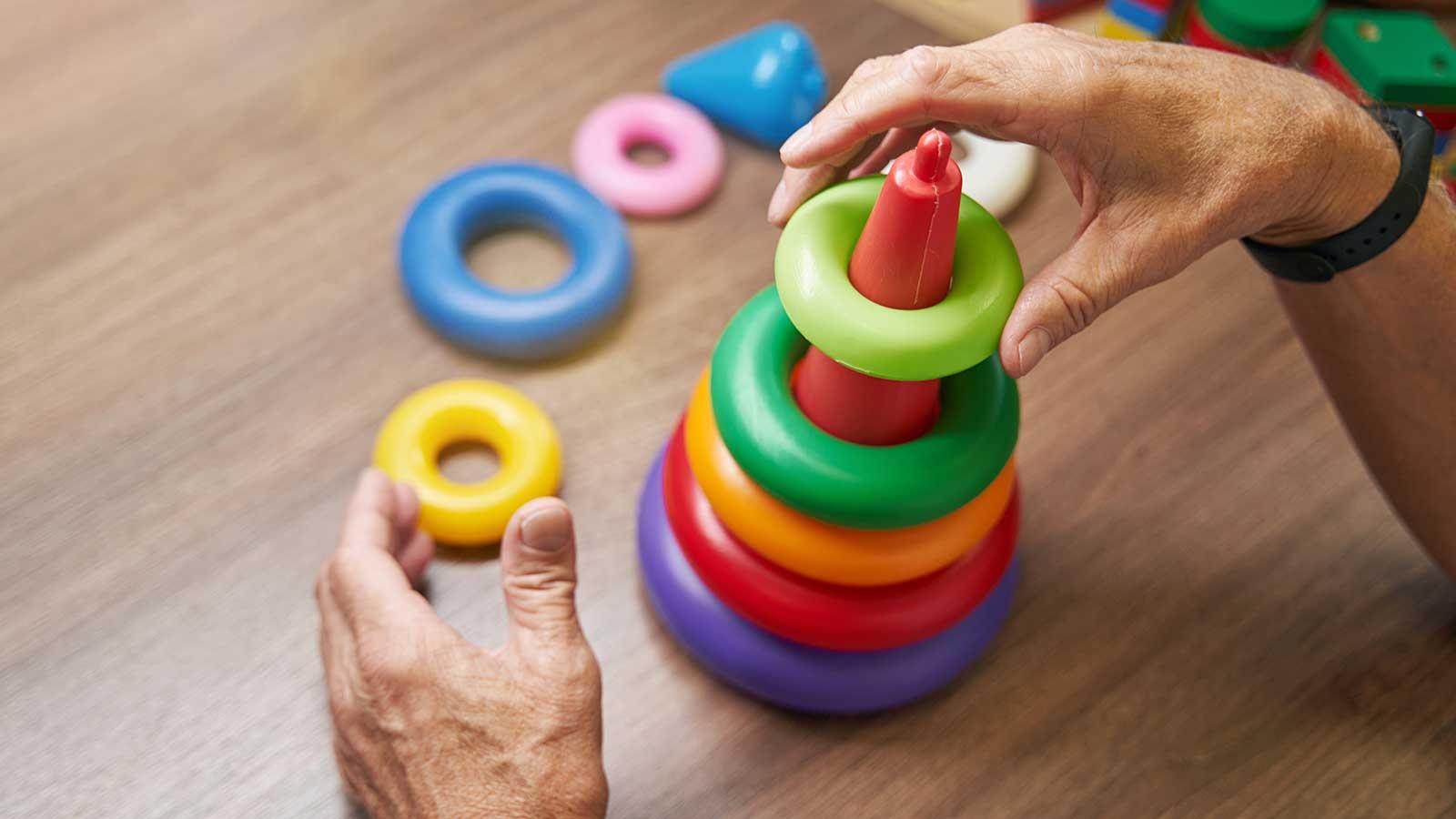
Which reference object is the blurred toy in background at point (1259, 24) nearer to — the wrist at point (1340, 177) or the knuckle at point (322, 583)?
the wrist at point (1340, 177)

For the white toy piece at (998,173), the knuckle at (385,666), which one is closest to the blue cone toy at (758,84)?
the white toy piece at (998,173)

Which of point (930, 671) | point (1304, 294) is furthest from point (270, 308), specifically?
point (1304, 294)

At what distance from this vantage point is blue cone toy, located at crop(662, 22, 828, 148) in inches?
60.3

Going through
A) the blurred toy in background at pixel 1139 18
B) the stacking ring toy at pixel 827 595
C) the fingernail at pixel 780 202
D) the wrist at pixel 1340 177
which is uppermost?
the wrist at pixel 1340 177

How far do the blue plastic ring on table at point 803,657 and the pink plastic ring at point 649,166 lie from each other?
1.75 feet

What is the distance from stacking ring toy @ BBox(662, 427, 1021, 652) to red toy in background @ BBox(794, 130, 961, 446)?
139 mm

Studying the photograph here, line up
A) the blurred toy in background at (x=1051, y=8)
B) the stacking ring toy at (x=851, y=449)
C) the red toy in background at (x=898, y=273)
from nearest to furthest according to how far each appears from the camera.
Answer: the red toy in background at (x=898, y=273)
the stacking ring toy at (x=851, y=449)
the blurred toy in background at (x=1051, y=8)

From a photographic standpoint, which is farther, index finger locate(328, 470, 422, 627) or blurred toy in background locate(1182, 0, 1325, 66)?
blurred toy in background locate(1182, 0, 1325, 66)

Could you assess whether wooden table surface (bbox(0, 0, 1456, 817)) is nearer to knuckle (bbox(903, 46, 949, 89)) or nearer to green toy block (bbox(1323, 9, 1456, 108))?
green toy block (bbox(1323, 9, 1456, 108))

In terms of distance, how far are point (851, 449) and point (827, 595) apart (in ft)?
0.49

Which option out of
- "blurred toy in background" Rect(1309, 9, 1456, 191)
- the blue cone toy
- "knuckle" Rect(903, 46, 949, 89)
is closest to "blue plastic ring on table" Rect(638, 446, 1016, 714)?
"knuckle" Rect(903, 46, 949, 89)

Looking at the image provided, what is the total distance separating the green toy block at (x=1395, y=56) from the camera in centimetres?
143

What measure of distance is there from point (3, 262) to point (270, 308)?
1.06ft

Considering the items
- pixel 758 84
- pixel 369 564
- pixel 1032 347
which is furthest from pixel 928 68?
pixel 758 84
